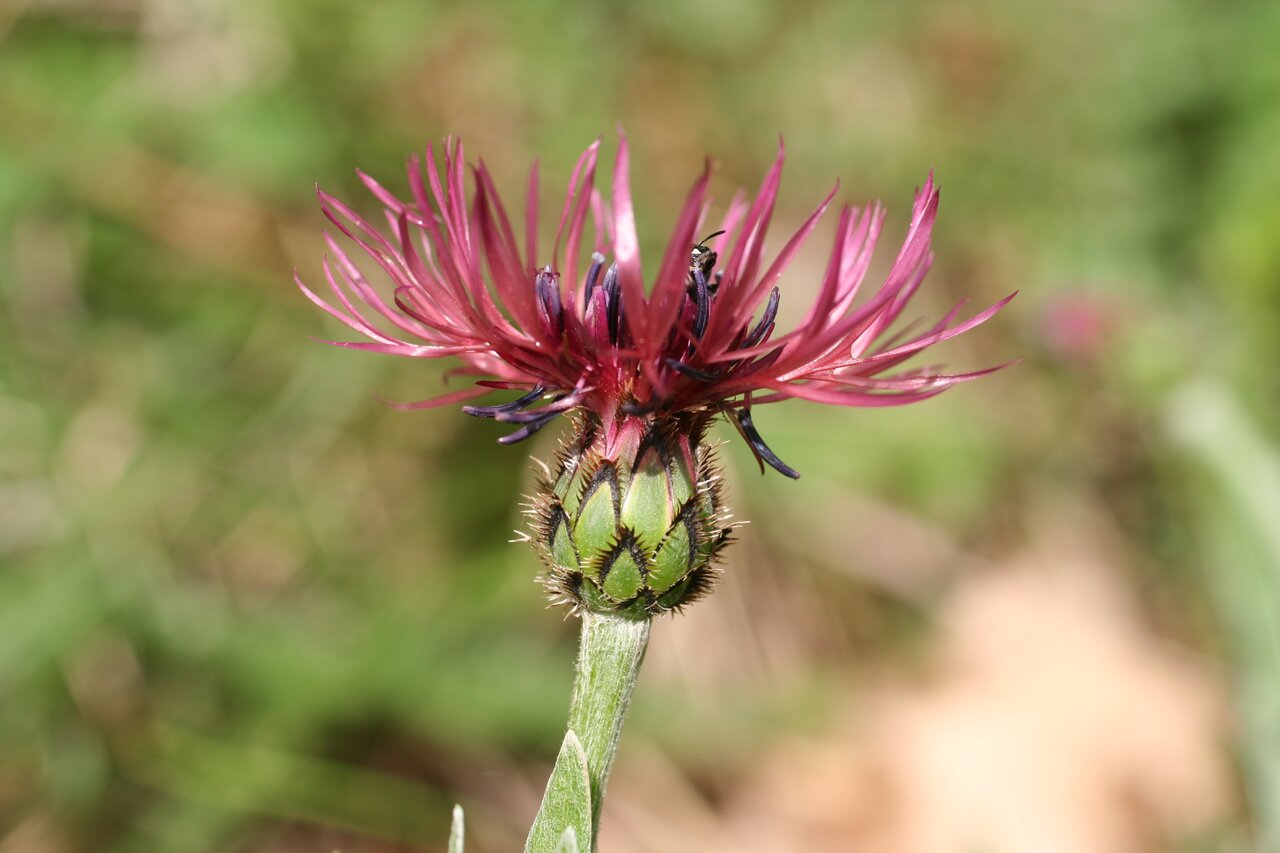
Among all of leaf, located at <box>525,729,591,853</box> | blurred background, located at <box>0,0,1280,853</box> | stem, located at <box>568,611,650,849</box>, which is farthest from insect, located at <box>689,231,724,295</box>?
blurred background, located at <box>0,0,1280,853</box>

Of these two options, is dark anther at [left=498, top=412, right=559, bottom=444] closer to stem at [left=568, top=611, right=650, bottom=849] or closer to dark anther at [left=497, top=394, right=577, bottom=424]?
dark anther at [left=497, top=394, right=577, bottom=424]

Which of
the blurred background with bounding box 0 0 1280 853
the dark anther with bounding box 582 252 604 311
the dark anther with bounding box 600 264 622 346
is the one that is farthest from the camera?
the blurred background with bounding box 0 0 1280 853

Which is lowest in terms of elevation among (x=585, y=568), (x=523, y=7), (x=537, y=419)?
(x=585, y=568)

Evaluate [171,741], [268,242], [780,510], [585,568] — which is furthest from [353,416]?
[585,568]

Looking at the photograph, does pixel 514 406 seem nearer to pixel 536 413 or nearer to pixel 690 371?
pixel 536 413

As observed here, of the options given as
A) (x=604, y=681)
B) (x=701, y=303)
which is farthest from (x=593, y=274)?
(x=604, y=681)

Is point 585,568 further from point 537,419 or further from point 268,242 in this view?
point 268,242

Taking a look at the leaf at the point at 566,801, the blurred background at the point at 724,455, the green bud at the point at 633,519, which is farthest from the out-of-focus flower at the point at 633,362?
the blurred background at the point at 724,455
